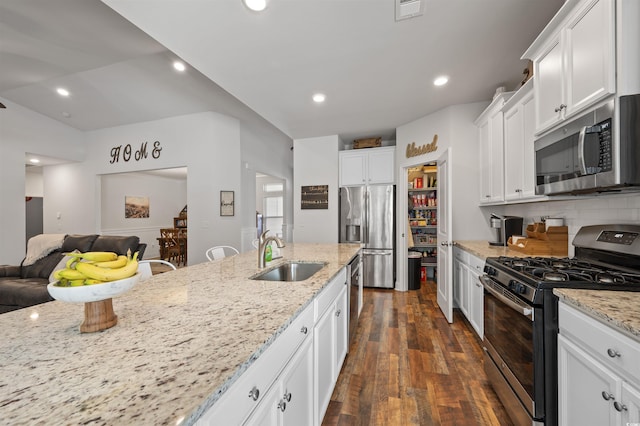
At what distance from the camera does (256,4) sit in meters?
1.70

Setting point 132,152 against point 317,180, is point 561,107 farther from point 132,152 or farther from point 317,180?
point 132,152

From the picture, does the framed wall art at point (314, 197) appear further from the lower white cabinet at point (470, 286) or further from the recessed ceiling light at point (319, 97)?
the lower white cabinet at point (470, 286)

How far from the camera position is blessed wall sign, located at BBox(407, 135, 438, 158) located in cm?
356

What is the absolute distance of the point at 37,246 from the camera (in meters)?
3.40

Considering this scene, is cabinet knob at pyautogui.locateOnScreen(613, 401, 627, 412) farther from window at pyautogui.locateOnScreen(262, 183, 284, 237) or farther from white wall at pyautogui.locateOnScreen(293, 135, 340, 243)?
window at pyautogui.locateOnScreen(262, 183, 284, 237)

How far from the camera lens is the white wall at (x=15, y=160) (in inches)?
185

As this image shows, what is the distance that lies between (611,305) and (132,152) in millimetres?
7037

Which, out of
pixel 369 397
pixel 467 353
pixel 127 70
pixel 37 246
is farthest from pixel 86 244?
pixel 467 353

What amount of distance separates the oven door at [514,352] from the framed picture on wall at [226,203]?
4314 millimetres

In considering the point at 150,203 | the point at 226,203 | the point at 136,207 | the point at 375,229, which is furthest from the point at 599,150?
the point at 150,203

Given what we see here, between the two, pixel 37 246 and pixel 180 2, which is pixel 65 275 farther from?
pixel 37 246

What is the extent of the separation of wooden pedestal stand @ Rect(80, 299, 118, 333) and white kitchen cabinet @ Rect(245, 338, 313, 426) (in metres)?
0.55

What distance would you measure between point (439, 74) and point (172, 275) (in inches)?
116

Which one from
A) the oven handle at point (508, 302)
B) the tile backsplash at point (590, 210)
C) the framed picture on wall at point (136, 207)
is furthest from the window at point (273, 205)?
the oven handle at point (508, 302)
